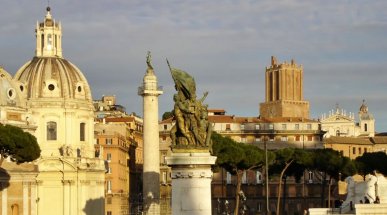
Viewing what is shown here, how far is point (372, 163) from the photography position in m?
134

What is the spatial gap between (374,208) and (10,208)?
5442 cm

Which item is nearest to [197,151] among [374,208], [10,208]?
[374,208]

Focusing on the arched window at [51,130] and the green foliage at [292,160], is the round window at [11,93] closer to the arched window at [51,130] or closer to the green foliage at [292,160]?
the arched window at [51,130]

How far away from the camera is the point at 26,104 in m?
115

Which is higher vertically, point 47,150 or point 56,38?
point 56,38

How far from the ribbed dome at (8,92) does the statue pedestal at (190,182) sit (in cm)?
7033

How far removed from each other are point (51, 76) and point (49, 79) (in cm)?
42

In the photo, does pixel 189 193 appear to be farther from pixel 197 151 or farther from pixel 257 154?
pixel 257 154

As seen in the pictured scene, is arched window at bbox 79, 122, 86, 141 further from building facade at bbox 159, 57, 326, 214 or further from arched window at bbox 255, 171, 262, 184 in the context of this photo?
arched window at bbox 255, 171, 262, 184

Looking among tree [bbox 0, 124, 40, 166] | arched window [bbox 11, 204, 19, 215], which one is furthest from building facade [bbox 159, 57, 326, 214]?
tree [bbox 0, 124, 40, 166]

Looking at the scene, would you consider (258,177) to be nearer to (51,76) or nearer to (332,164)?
(332,164)

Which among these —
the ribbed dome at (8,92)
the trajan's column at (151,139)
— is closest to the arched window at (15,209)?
the ribbed dome at (8,92)

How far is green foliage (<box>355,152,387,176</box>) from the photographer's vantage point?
132 metres

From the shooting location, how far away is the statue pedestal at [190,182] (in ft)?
129
